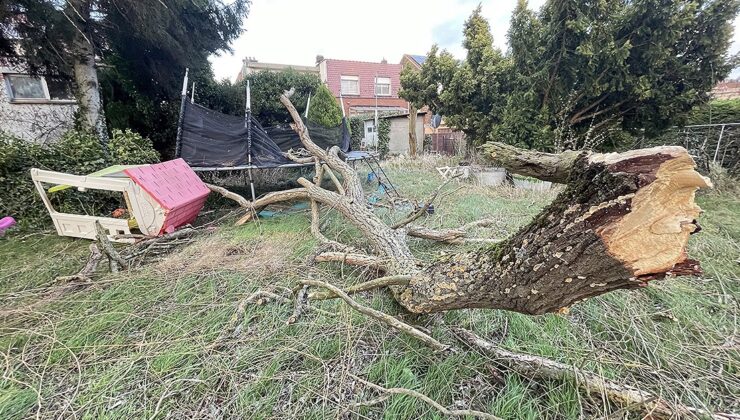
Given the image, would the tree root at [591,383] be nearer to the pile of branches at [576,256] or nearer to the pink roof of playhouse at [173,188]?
the pile of branches at [576,256]

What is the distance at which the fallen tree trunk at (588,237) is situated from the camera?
2.12 ft

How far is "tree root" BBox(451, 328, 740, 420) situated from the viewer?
1.00 meters

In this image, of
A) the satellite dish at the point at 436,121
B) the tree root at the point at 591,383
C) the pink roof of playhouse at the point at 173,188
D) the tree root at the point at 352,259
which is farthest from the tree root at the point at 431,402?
the satellite dish at the point at 436,121

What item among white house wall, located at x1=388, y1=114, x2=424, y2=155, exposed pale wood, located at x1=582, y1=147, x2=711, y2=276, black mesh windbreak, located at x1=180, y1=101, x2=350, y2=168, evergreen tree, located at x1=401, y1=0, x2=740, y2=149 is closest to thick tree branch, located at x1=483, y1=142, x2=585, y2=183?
exposed pale wood, located at x1=582, y1=147, x2=711, y2=276

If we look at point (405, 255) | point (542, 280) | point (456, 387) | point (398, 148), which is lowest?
point (456, 387)

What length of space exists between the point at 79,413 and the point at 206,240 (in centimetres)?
198

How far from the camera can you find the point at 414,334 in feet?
4.25

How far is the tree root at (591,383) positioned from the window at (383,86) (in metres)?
17.3

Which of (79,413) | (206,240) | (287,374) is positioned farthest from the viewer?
(206,240)

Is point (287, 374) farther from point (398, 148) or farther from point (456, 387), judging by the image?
point (398, 148)

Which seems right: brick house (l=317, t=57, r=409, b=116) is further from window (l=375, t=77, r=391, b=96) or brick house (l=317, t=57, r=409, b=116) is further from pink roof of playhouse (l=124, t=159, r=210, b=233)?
pink roof of playhouse (l=124, t=159, r=210, b=233)

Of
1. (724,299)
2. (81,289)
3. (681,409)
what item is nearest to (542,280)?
(681,409)

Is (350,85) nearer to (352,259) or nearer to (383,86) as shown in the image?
(383,86)

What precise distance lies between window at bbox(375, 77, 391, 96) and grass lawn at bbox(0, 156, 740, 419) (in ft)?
54.4
